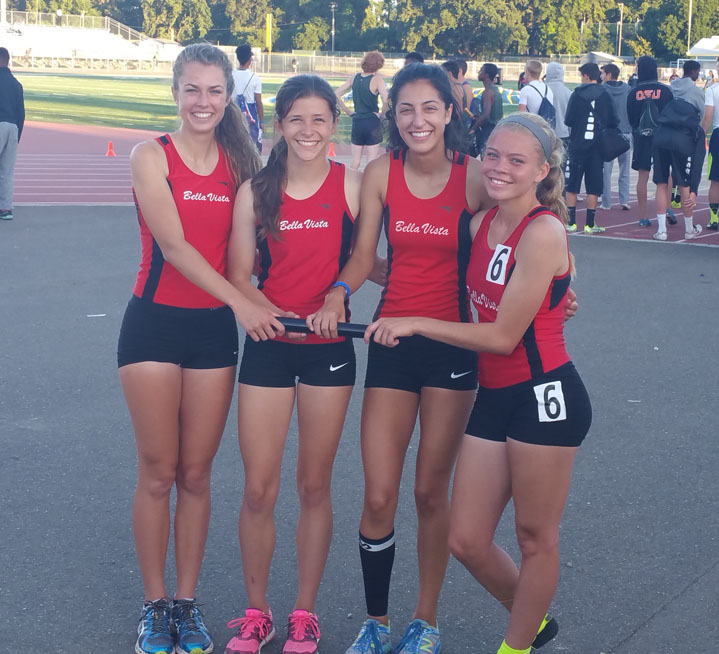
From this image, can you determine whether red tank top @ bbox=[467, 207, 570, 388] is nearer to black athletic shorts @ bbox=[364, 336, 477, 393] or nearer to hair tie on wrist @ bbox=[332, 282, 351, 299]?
black athletic shorts @ bbox=[364, 336, 477, 393]

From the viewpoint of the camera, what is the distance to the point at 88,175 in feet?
58.3

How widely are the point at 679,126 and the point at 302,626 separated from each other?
32.1 ft

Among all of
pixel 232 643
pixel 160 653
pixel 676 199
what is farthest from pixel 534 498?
pixel 676 199

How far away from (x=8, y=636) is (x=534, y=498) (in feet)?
6.47

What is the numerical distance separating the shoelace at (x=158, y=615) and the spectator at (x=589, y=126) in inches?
390

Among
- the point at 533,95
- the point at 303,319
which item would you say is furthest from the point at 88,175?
the point at 303,319

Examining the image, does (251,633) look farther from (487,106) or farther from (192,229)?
(487,106)

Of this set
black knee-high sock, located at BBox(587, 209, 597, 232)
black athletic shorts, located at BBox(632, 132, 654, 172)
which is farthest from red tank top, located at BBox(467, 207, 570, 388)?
black athletic shorts, located at BBox(632, 132, 654, 172)

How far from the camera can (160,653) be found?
11.4ft

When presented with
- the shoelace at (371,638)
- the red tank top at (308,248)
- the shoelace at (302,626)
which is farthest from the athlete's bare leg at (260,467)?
the shoelace at (371,638)

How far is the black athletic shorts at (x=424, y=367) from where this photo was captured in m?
3.46

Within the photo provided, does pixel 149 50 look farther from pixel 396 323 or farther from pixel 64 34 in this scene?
pixel 396 323

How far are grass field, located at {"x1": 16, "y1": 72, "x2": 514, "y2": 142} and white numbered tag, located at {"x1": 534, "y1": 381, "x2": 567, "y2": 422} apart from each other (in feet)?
74.3

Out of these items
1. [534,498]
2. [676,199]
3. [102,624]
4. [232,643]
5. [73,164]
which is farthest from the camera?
A: [73,164]
